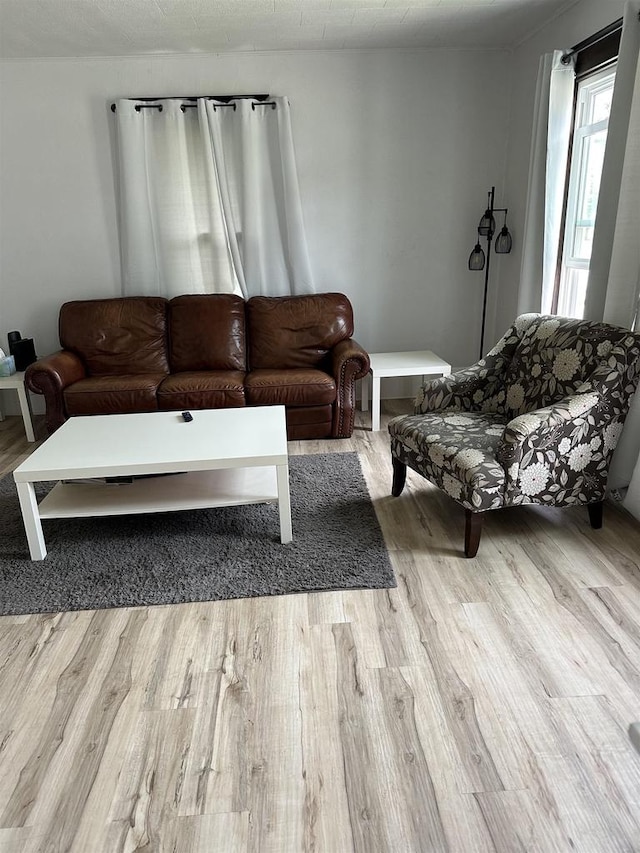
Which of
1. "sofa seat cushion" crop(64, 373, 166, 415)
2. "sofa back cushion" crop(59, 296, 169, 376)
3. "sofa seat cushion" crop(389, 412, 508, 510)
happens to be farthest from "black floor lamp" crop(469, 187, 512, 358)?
"sofa seat cushion" crop(64, 373, 166, 415)

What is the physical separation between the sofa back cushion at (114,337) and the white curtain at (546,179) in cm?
246

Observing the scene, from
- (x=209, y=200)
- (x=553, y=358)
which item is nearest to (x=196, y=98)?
(x=209, y=200)

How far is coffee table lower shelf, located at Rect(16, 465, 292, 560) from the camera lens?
2426 mm

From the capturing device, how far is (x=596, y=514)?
256 centimetres

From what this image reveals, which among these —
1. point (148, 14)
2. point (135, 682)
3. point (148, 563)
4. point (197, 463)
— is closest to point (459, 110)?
point (148, 14)

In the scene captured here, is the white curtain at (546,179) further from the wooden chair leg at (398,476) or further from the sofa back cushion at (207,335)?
the sofa back cushion at (207,335)

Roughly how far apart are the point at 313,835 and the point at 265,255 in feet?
11.9

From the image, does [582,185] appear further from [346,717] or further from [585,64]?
[346,717]

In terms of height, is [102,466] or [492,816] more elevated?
[102,466]

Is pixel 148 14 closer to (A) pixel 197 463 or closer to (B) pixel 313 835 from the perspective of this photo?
(A) pixel 197 463

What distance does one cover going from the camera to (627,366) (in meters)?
2.37

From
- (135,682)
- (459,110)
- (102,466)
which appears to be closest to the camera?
(135,682)

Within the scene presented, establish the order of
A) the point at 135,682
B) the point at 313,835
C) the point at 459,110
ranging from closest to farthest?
1. the point at 313,835
2. the point at 135,682
3. the point at 459,110

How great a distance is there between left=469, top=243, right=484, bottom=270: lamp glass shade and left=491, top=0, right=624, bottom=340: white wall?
0.80ft
